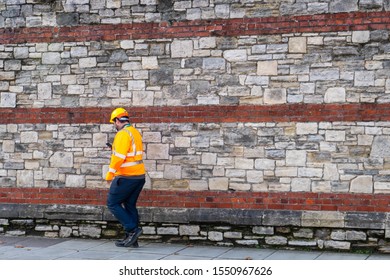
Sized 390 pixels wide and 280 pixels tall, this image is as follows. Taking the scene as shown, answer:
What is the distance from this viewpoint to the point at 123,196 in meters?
9.16

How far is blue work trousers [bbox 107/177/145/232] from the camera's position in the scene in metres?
9.13

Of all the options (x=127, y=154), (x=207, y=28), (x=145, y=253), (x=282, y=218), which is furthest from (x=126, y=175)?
(x=207, y=28)

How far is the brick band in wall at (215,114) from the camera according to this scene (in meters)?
9.14

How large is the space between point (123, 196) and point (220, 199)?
4.97 ft

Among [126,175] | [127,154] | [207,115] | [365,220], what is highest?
[207,115]

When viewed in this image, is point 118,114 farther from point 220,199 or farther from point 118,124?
point 220,199

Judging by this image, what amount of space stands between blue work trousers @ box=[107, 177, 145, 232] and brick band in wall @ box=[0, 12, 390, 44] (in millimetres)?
2411

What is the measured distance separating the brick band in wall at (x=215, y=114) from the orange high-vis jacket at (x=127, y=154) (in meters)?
0.78

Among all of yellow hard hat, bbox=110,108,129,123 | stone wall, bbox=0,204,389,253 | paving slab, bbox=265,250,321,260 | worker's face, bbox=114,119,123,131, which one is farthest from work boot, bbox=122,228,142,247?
paving slab, bbox=265,250,321,260

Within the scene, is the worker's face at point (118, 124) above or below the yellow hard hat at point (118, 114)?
below

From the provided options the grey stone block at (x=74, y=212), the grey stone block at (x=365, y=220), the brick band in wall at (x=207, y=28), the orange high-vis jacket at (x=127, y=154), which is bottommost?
the grey stone block at (x=74, y=212)

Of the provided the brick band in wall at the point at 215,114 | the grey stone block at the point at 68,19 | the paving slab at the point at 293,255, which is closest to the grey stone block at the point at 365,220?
the paving slab at the point at 293,255

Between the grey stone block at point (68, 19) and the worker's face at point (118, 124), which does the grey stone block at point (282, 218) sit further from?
the grey stone block at point (68, 19)

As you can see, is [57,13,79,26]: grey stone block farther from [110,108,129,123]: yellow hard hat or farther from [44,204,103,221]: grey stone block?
[44,204,103,221]: grey stone block
